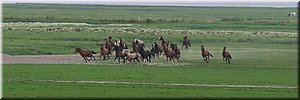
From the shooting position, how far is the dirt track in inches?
1148

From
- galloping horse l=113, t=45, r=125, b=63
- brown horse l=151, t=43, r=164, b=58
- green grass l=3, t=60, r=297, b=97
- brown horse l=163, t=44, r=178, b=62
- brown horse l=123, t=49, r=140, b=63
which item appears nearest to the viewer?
green grass l=3, t=60, r=297, b=97

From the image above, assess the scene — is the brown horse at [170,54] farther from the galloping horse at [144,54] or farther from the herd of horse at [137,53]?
the galloping horse at [144,54]

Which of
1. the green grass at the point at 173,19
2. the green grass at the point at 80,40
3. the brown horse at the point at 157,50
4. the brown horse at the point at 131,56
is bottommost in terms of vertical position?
the brown horse at the point at 131,56

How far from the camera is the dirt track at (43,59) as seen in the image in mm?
29172

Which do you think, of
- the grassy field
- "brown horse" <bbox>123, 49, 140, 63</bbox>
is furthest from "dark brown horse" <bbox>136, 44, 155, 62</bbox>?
"brown horse" <bbox>123, 49, 140, 63</bbox>

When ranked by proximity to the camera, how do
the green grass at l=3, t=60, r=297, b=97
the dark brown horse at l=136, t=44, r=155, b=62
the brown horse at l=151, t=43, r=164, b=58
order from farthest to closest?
the brown horse at l=151, t=43, r=164, b=58 → the dark brown horse at l=136, t=44, r=155, b=62 → the green grass at l=3, t=60, r=297, b=97

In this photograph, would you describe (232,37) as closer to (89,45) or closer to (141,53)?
(89,45)

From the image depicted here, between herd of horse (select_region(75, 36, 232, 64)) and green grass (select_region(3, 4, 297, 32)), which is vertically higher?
green grass (select_region(3, 4, 297, 32))

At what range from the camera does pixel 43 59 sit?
100 ft

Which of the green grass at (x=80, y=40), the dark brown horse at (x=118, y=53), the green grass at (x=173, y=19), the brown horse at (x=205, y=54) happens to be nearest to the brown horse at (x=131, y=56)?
the dark brown horse at (x=118, y=53)

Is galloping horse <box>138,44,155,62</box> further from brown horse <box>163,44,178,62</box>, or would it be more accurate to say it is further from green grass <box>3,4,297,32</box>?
green grass <box>3,4,297,32</box>

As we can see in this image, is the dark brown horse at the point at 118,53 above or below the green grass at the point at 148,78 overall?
above

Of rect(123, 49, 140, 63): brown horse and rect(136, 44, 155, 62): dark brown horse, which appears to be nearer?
rect(123, 49, 140, 63): brown horse

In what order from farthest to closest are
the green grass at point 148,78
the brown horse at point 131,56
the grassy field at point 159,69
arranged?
the brown horse at point 131,56, the grassy field at point 159,69, the green grass at point 148,78
